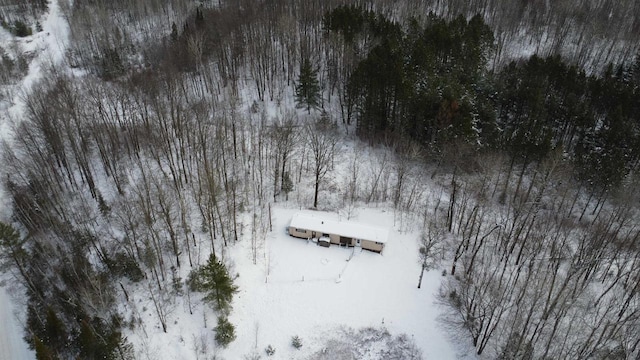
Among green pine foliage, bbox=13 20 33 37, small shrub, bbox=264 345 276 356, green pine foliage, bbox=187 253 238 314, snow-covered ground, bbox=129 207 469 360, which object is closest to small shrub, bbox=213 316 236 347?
snow-covered ground, bbox=129 207 469 360

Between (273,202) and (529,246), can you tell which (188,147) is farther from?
(529,246)

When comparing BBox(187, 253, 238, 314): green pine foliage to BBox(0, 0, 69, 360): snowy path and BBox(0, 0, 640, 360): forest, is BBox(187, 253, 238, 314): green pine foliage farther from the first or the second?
BBox(0, 0, 69, 360): snowy path

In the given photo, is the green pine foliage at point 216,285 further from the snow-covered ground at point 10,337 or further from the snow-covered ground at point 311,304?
the snow-covered ground at point 10,337

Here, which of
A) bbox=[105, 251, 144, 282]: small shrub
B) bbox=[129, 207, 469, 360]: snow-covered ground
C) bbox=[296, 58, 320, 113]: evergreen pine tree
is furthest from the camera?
bbox=[296, 58, 320, 113]: evergreen pine tree

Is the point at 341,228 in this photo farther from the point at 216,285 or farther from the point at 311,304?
the point at 216,285

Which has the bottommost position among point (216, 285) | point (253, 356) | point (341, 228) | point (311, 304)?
point (253, 356)

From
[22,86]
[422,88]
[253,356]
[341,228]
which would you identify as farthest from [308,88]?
[22,86]

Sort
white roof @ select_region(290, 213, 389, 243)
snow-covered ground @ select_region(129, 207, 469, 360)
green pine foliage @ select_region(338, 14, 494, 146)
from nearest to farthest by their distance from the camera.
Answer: snow-covered ground @ select_region(129, 207, 469, 360) < white roof @ select_region(290, 213, 389, 243) < green pine foliage @ select_region(338, 14, 494, 146)
